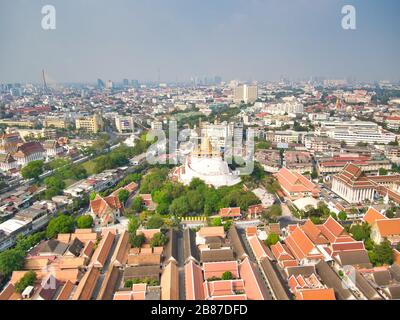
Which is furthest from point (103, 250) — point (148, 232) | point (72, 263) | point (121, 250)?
point (148, 232)

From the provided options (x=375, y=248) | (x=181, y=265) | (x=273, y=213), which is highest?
(x=273, y=213)

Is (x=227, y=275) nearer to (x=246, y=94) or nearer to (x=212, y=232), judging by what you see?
(x=212, y=232)

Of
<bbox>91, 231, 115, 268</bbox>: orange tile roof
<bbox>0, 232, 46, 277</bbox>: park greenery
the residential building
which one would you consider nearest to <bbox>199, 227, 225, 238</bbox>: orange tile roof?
<bbox>91, 231, 115, 268</bbox>: orange tile roof

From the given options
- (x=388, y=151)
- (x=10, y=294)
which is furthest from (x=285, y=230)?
(x=388, y=151)

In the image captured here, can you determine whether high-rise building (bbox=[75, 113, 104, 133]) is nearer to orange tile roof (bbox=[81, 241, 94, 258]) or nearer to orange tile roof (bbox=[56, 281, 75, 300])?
orange tile roof (bbox=[81, 241, 94, 258])

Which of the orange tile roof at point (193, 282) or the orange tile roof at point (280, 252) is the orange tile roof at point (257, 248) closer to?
the orange tile roof at point (280, 252)

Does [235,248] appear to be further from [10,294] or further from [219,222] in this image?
[10,294]
